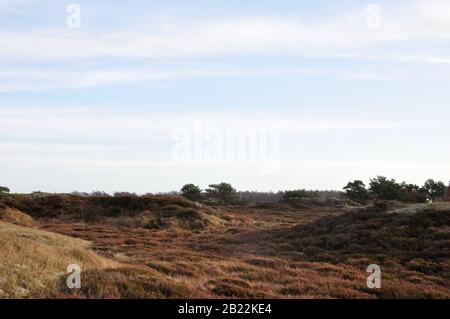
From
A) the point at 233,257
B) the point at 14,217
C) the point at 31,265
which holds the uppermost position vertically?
the point at 31,265

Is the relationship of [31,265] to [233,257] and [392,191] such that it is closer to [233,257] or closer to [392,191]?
[233,257]

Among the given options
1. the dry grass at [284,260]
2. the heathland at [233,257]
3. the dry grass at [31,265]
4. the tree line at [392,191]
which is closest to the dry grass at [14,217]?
the heathland at [233,257]

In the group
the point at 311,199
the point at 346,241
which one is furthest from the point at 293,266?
the point at 311,199

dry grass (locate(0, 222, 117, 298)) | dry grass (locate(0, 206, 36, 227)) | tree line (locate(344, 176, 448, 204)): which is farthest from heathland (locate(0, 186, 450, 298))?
tree line (locate(344, 176, 448, 204))

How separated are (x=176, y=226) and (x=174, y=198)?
1115cm

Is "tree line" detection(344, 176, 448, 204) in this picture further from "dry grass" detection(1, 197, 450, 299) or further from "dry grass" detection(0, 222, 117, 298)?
"dry grass" detection(0, 222, 117, 298)

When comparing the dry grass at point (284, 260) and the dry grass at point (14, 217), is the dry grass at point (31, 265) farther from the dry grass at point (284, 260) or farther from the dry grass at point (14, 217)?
the dry grass at point (14, 217)

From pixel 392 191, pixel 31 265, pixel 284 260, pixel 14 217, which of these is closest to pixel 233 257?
pixel 284 260

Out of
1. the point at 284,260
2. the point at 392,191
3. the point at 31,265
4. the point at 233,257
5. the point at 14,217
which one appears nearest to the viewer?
the point at 31,265

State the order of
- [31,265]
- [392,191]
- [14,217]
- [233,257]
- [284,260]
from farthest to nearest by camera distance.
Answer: [392,191]
[14,217]
[233,257]
[284,260]
[31,265]

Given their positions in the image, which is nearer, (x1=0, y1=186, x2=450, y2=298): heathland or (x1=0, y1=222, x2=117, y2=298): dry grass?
(x1=0, y1=222, x2=117, y2=298): dry grass

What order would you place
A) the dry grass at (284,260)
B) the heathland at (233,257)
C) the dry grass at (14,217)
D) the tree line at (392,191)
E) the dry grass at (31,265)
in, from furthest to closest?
1. the tree line at (392,191)
2. the dry grass at (14,217)
3. the dry grass at (284,260)
4. the heathland at (233,257)
5. the dry grass at (31,265)

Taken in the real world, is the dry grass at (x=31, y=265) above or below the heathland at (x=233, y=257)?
above

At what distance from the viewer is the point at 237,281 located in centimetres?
1550
